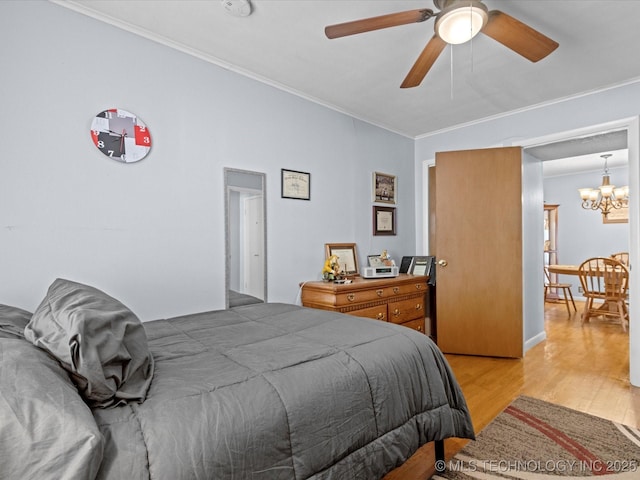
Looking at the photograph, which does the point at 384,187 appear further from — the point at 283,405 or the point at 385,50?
the point at 283,405

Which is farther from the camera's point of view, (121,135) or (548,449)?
(121,135)

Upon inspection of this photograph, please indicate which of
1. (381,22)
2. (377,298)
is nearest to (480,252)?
(377,298)

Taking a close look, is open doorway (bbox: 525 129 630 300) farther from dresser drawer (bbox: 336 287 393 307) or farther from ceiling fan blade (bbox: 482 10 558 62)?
ceiling fan blade (bbox: 482 10 558 62)

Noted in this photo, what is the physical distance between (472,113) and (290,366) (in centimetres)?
346

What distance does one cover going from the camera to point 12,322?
1.26m

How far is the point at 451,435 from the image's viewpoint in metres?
1.61

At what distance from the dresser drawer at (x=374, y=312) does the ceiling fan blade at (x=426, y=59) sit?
1789 millimetres

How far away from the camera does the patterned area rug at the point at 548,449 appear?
68.0 inches

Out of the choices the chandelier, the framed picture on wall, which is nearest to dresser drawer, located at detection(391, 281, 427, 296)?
the chandelier

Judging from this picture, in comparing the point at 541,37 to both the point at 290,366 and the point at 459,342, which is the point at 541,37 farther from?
the point at 459,342

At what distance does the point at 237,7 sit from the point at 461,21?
1221mm

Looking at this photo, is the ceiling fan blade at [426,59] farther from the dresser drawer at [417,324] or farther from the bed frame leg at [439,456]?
the dresser drawer at [417,324]

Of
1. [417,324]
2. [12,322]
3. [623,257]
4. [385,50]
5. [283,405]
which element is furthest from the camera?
[623,257]

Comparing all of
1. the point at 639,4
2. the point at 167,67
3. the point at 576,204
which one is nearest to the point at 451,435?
the point at 639,4
